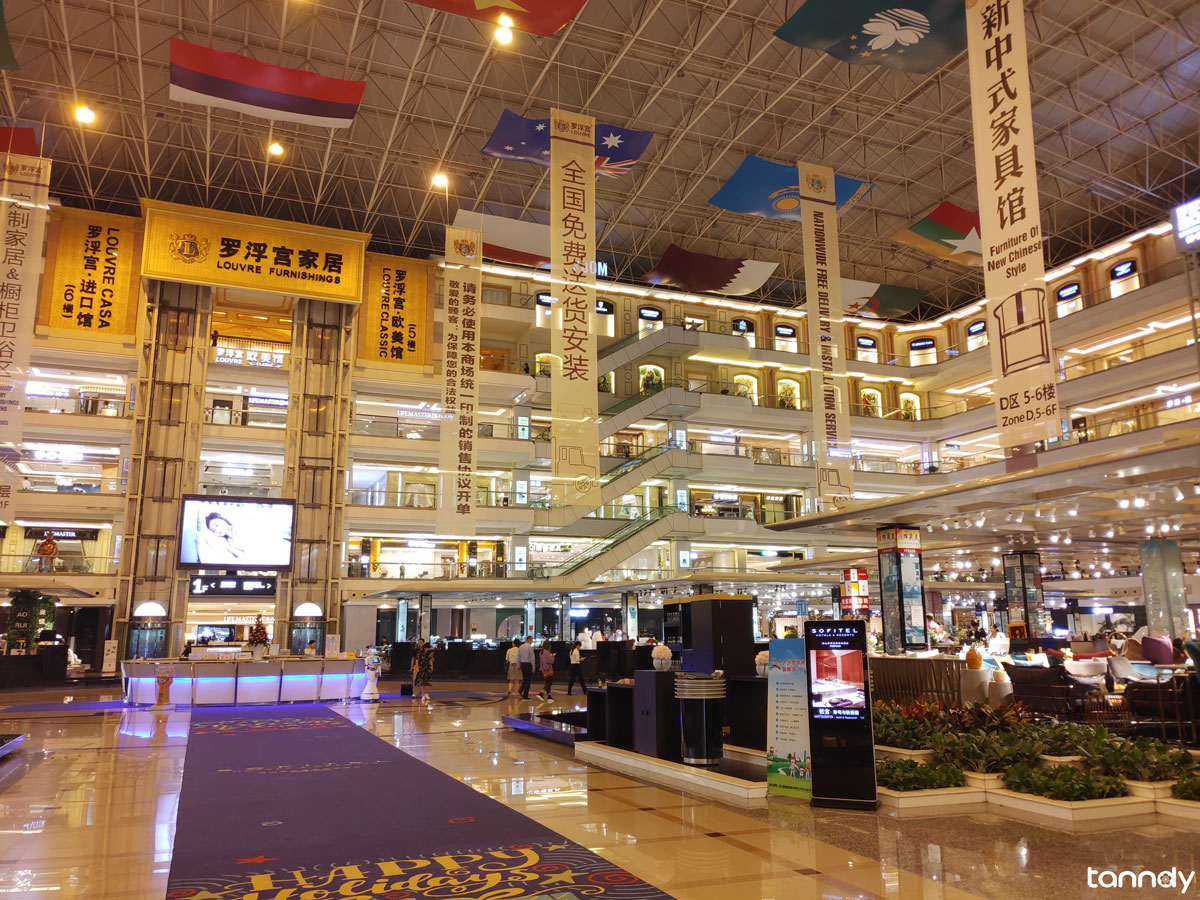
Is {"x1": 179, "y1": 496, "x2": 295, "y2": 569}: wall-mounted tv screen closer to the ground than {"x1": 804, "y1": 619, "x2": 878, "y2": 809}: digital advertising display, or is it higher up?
higher up

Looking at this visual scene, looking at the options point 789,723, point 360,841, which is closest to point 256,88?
point 360,841

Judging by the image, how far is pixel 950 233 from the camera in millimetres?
25422

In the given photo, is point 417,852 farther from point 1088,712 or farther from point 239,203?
point 239,203

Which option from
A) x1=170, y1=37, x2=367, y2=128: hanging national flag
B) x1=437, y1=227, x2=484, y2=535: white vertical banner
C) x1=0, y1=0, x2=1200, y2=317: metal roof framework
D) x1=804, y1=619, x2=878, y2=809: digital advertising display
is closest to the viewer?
x1=804, y1=619, x2=878, y2=809: digital advertising display

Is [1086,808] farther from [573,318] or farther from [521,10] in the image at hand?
[521,10]

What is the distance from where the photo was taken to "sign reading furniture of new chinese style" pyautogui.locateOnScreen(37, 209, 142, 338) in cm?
2919

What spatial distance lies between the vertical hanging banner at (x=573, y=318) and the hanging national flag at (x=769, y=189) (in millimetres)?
7368

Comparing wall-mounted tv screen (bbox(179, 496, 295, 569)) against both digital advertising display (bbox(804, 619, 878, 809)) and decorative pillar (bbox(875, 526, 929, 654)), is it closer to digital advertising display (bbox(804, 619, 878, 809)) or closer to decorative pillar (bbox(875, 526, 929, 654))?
decorative pillar (bbox(875, 526, 929, 654))

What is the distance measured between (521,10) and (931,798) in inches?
517

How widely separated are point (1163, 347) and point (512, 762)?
26.9 meters

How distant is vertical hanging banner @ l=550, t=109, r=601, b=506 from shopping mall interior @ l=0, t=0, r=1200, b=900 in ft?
0.29

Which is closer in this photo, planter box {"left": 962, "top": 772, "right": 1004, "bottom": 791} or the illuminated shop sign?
planter box {"left": 962, "top": 772, "right": 1004, "bottom": 791}

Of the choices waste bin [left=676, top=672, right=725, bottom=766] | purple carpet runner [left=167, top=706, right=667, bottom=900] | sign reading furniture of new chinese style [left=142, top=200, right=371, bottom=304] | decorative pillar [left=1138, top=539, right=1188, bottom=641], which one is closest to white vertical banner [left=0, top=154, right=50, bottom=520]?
sign reading furniture of new chinese style [left=142, top=200, right=371, bottom=304]

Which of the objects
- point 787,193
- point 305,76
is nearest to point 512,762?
point 305,76
